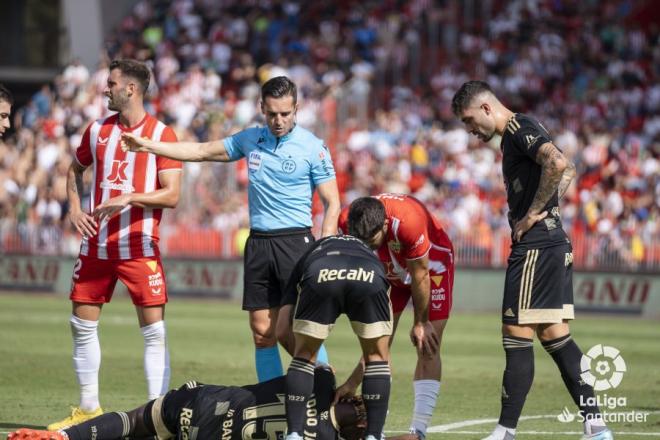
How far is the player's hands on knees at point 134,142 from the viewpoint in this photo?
922 cm

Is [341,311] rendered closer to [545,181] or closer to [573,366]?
[545,181]

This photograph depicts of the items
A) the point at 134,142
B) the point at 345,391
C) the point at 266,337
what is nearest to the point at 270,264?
the point at 266,337

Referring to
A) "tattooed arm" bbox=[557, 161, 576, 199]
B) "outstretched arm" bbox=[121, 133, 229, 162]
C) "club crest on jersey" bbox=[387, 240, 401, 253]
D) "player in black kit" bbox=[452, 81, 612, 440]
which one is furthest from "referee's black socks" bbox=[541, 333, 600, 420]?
"outstretched arm" bbox=[121, 133, 229, 162]

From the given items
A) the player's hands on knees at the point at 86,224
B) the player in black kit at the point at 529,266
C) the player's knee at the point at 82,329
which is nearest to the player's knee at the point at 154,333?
the player's knee at the point at 82,329

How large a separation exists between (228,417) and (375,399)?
0.95 meters

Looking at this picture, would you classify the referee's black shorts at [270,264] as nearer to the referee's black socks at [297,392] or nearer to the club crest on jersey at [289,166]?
the club crest on jersey at [289,166]

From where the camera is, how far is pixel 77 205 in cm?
1005

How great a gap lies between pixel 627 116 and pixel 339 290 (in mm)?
21755

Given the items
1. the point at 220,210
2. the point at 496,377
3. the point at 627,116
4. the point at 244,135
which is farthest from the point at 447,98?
the point at 244,135

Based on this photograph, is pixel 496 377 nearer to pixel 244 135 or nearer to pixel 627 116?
pixel 244 135

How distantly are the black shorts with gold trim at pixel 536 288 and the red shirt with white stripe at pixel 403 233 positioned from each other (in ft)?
2.17

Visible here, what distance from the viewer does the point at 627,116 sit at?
28.4 m

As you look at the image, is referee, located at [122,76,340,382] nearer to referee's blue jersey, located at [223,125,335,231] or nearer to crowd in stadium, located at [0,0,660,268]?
referee's blue jersey, located at [223,125,335,231]

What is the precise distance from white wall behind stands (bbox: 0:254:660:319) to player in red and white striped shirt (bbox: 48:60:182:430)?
1370cm
